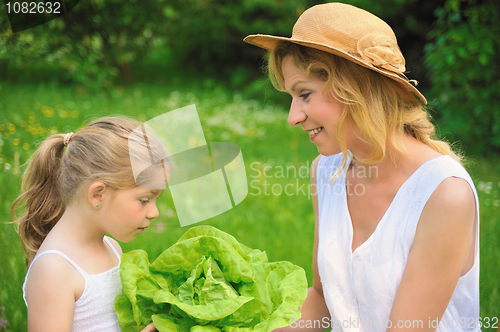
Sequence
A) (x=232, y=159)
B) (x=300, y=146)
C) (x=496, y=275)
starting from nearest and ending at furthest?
(x=232, y=159) → (x=496, y=275) → (x=300, y=146)

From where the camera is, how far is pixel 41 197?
5.57ft

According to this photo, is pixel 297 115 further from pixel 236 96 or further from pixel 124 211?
pixel 236 96

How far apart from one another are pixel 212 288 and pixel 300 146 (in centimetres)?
432

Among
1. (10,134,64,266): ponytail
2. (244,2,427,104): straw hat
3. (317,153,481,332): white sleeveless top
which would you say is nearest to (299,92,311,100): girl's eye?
(244,2,427,104): straw hat

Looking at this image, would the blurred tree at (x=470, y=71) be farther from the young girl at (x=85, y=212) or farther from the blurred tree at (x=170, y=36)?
the young girl at (x=85, y=212)

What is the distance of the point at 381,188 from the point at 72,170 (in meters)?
1.19

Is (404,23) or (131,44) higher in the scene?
(404,23)

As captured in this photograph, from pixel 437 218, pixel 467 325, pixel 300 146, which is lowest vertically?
pixel 300 146

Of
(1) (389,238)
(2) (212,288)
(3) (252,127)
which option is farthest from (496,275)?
(3) (252,127)

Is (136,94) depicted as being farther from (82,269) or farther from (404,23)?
(82,269)

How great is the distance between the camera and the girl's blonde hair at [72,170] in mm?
1573

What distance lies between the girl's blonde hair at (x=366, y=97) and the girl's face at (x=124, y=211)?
0.76m

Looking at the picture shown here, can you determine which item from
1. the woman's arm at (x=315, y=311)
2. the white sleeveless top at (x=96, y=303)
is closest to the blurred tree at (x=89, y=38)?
the white sleeveless top at (x=96, y=303)

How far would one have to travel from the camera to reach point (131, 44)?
758cm
